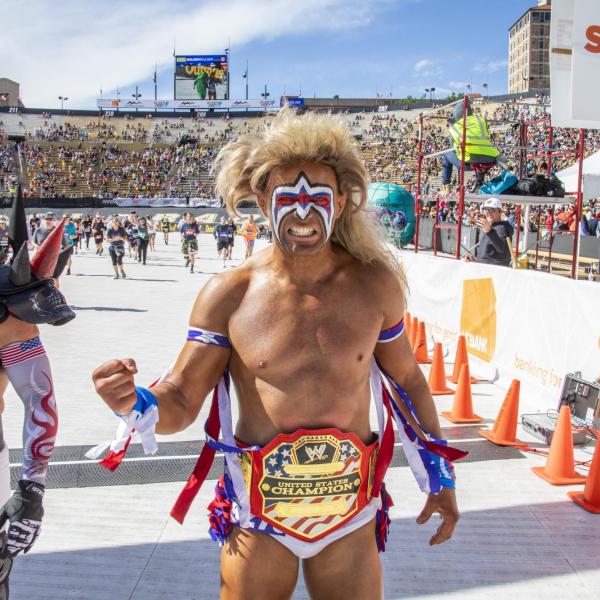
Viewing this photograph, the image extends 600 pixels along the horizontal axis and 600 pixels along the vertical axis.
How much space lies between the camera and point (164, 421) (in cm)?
191

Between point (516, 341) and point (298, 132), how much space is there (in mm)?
5469

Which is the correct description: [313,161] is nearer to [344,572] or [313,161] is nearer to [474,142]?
[344,572]

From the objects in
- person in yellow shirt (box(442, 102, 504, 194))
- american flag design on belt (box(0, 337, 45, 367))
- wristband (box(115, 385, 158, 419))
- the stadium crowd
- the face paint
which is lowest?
wristband (box(115, 385, 158, 419))

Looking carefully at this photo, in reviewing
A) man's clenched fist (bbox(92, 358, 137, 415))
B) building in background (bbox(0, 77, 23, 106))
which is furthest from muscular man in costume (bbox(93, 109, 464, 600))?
building in background (bbox(0, 77, 23, 106))

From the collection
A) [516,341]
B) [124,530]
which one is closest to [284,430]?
[124,530]

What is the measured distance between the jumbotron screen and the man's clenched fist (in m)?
70.7

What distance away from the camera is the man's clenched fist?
5.51ft

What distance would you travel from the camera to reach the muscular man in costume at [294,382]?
2.03 metres

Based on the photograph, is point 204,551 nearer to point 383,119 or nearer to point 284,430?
point 284,430

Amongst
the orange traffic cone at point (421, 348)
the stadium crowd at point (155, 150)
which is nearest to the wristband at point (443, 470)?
the orange traffic cone at point (421, 348)

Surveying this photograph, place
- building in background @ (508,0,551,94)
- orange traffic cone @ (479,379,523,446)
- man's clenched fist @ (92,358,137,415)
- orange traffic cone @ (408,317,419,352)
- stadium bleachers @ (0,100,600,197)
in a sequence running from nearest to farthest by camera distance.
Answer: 1. man's clenched fist @ (92,358,137,415)
2. orange traffic cone @ (479,379,523,446)
3. orange traffic cone @ (408,317,419,352)
4. stadium bleachers @ (0,100,600,197)
5. building in background @ (508,0,551,94)

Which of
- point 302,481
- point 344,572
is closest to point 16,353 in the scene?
point 302,481

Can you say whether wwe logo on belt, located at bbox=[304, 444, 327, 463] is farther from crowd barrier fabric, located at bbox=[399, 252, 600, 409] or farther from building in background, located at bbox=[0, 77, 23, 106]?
building in background, located at bbox=[0, 77, 23, 106]

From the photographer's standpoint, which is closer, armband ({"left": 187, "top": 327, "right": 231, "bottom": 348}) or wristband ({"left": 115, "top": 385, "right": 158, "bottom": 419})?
wristband ({"left": 115, "top": 385, "right": 158, "bottom": 419})
